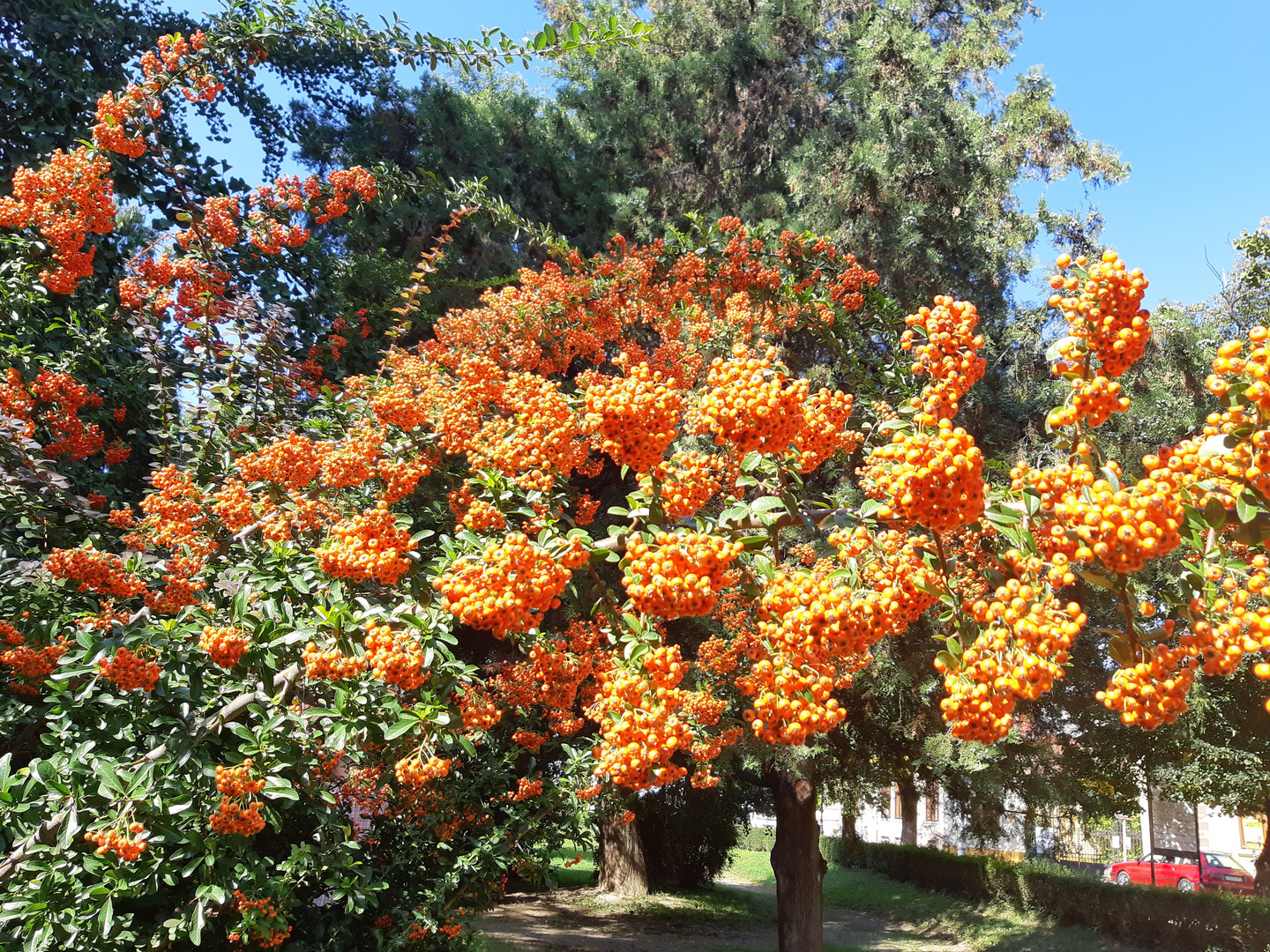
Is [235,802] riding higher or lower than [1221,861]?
higher

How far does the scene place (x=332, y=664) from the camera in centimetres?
306

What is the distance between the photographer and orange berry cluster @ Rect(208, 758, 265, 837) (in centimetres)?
321

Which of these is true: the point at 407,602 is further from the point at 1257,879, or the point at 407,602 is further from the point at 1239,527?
the point at 1257,879

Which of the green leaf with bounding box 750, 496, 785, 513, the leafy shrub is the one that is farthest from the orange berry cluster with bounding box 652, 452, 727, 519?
→ the leafy shrub

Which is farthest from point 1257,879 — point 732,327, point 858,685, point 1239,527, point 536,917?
point 1239,527

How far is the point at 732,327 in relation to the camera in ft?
20.9

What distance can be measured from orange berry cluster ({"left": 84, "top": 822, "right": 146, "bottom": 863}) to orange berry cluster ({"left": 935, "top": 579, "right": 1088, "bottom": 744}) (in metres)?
2.94

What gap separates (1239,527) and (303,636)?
325cm

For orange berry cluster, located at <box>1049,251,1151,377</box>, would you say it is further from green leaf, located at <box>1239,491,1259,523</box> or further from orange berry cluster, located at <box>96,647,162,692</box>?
orange berry cluster, located at <box>96,647,162,692</box>

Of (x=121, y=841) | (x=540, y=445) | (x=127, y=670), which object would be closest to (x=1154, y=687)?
(x=540, y=445)

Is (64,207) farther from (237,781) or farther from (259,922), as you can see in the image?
(259,922)

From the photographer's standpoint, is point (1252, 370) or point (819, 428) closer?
point (1252, 370)

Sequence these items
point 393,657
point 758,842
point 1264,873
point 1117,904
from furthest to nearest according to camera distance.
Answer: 1. point 758,842
2. point 1264,873
3. point 1117,904
4. point 393,657

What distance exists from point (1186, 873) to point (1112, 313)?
807 inches
